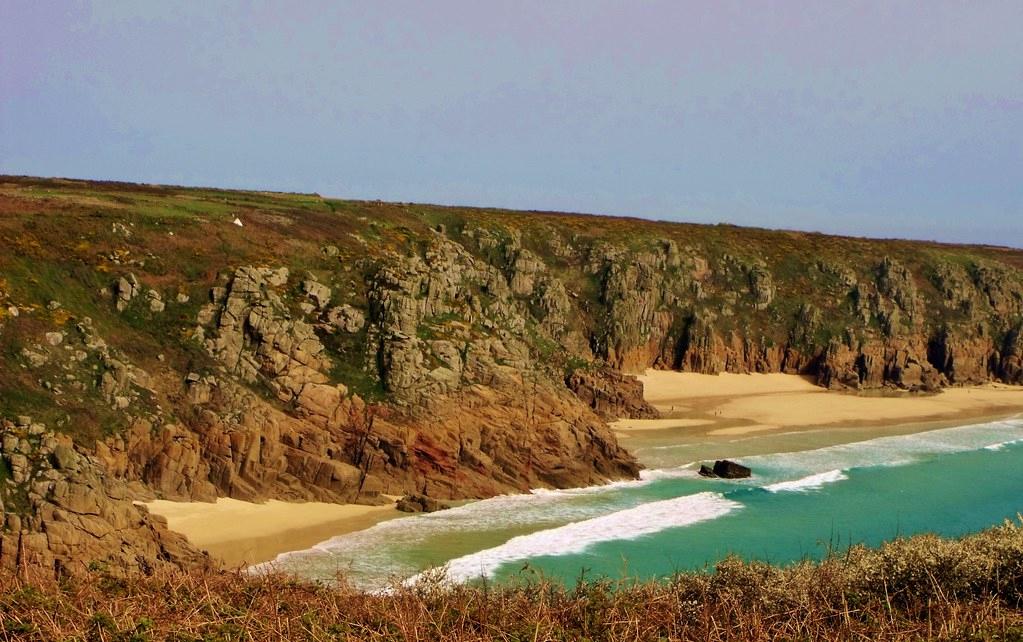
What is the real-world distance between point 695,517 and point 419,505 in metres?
10.5

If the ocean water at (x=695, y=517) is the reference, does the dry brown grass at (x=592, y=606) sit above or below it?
above

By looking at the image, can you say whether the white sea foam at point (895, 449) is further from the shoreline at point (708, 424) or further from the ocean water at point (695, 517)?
the shoreline at point (708, 424)

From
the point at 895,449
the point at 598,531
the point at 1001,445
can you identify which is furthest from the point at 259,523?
the point at 1001,445

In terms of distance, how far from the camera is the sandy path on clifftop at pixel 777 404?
60.3 meters

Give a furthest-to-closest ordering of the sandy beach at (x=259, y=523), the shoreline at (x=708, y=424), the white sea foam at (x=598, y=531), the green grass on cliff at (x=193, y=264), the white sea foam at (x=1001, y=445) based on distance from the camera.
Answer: the white sea foam at (x=1001, y=445), the green grass on cliff at (x=193, y=264), the shoreline at (x=708, y=424), the sandy beach at (x=259, y=523), the white sea foam at (x=598, y=531)

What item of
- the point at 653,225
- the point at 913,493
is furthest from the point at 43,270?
the point at 653,225

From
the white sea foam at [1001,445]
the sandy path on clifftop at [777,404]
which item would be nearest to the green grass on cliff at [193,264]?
the sandy path on clifftop at [777,404]

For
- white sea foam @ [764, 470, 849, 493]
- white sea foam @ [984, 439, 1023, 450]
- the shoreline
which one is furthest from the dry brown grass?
white sea foam @ [984, 439, 1023, 450]

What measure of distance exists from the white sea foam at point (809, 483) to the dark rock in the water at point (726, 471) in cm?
167

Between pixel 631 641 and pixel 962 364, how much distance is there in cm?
7973

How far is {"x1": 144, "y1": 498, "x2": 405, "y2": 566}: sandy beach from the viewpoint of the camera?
29.5m

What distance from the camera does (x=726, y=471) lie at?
43.8 m

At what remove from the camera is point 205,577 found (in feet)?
48.9

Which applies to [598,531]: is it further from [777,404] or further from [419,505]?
[777,404]
